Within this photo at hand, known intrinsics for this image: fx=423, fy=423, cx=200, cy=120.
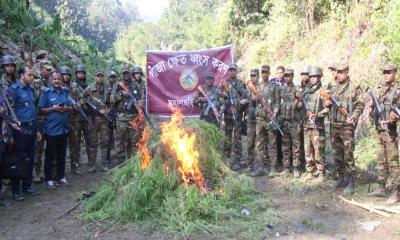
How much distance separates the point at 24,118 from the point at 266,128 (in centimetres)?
438

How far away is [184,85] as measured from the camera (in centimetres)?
1070

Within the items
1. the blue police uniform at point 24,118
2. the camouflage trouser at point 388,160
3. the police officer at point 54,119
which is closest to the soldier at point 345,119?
the camouflage trouser at point 388,160

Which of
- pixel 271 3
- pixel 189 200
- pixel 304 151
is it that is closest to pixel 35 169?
pixel 189 200

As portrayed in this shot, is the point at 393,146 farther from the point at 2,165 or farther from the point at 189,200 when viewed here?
the point at 2,165

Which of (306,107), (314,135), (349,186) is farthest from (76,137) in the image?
(349,186)

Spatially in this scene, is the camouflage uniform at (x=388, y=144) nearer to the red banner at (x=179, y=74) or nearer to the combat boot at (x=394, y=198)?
the combat boot at (x=394, y=198)

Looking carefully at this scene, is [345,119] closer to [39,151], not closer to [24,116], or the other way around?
[24,116]

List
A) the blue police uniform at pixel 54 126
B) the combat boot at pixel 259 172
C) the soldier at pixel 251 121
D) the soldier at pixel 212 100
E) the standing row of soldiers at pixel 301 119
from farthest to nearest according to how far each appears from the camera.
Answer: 1. the soldier at pixel 212 100
2. the soldier at pixel 251 121
3. the combat boot at pixel 259 172
4. the blue police uniform at pixel 54 126
5. the standing row of soldiers at pixel 301 119

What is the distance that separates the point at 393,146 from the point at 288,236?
236 cm

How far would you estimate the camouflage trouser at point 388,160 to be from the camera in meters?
6.45

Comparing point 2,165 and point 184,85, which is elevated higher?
point 184,85

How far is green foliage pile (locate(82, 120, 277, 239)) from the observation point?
5.67 meters

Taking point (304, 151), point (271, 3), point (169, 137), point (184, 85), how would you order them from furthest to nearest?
point (271, 3) → point (184, 85) → point (304, 151) → point (169, 137)

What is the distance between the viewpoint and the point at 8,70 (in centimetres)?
699
